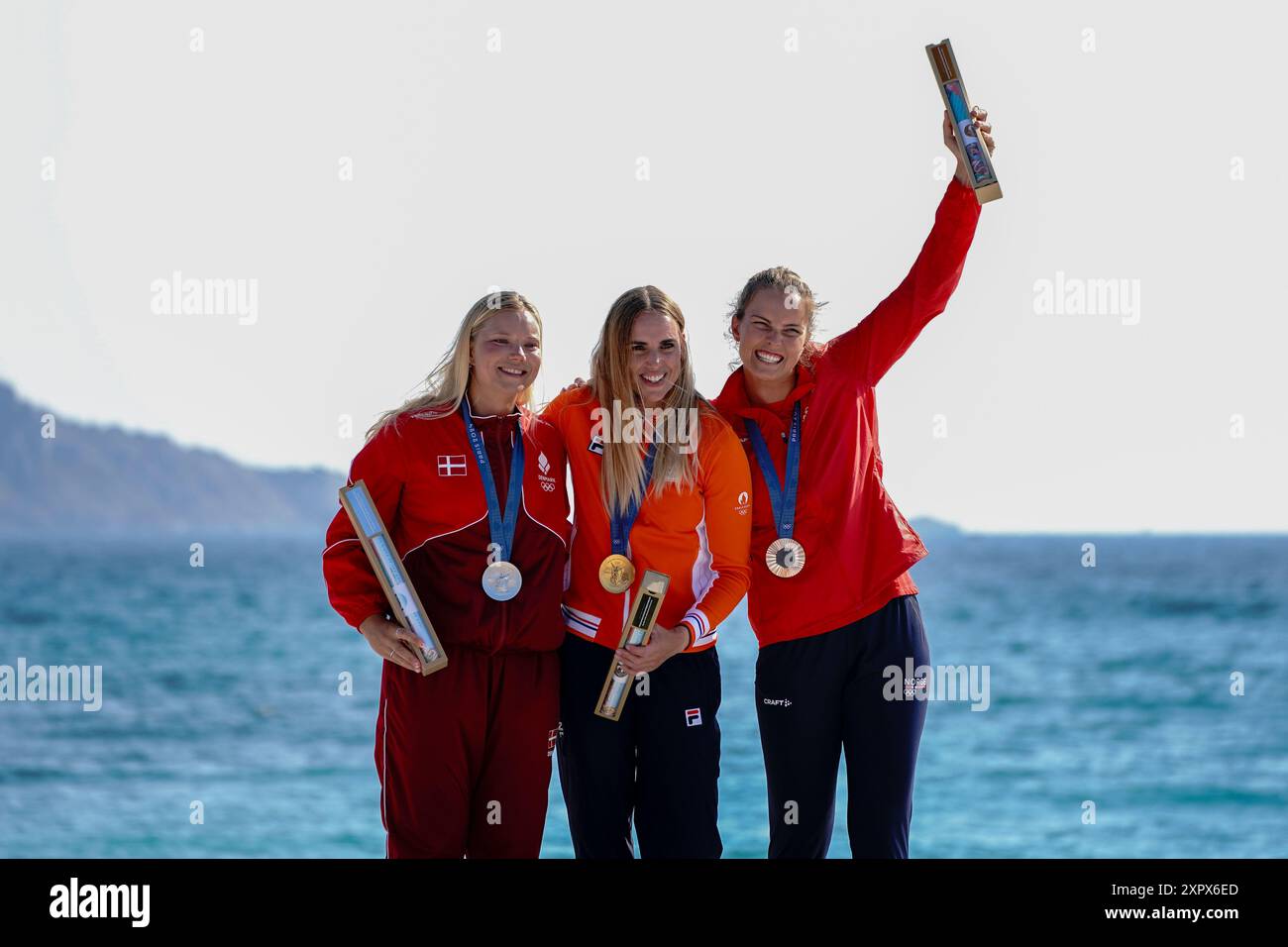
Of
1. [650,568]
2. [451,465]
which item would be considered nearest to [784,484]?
[650,568]

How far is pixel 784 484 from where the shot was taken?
4.72m

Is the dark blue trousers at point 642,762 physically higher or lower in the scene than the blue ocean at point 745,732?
higher

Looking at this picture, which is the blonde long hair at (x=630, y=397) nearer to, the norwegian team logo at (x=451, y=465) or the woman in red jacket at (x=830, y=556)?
the woman in red jacket at (x=830, y=556)

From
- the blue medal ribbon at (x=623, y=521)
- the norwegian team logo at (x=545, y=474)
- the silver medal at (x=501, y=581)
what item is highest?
the norwegian team logo at (x=545, y=474)

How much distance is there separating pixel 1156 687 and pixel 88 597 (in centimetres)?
3743

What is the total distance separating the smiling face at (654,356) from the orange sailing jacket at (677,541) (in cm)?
21

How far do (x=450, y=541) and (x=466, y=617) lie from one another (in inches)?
10.4

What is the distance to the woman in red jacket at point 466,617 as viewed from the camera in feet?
14.3

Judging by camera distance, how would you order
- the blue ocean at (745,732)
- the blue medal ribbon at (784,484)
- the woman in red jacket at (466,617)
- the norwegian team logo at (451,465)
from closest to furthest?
the woman in red jacket at (466,617) < the norwegian team logo at (451,465) < the blue medal ribbon at (784,484) < the blue ocean at (745,732)

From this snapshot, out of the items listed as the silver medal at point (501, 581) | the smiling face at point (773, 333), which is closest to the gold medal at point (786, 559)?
the smiling face at point (773, 333)

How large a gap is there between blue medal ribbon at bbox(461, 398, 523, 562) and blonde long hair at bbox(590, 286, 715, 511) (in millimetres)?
300

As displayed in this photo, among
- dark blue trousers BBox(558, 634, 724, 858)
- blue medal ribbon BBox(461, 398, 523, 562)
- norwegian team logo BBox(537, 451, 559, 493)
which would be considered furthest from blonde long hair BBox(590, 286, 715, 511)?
dark blue trousers BBox(558, 634, 724, 858)
